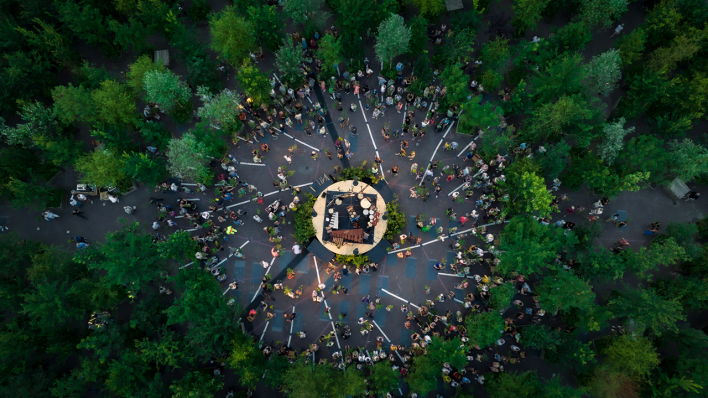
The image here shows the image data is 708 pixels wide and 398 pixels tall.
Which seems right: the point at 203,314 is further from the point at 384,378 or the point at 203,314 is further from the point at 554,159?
the point at 554,159

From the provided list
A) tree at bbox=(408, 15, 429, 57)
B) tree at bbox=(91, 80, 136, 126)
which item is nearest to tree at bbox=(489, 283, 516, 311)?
tree at bbox=(408, 15, 429, 57)

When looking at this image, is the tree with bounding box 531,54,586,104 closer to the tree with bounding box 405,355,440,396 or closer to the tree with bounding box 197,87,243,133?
the tree with bounding box 405,355,440,396

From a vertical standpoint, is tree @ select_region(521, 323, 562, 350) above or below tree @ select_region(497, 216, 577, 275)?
below

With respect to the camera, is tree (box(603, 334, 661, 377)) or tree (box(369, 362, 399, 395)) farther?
tree (box(369, 362, 399, 395))

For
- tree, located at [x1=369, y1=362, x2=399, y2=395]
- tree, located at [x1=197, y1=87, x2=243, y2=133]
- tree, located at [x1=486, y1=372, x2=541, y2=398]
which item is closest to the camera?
tree, located at [x1=486, y1=372, x2=541, y2=398]

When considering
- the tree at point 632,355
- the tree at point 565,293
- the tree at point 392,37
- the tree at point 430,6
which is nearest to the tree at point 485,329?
the tree at point 565,293
